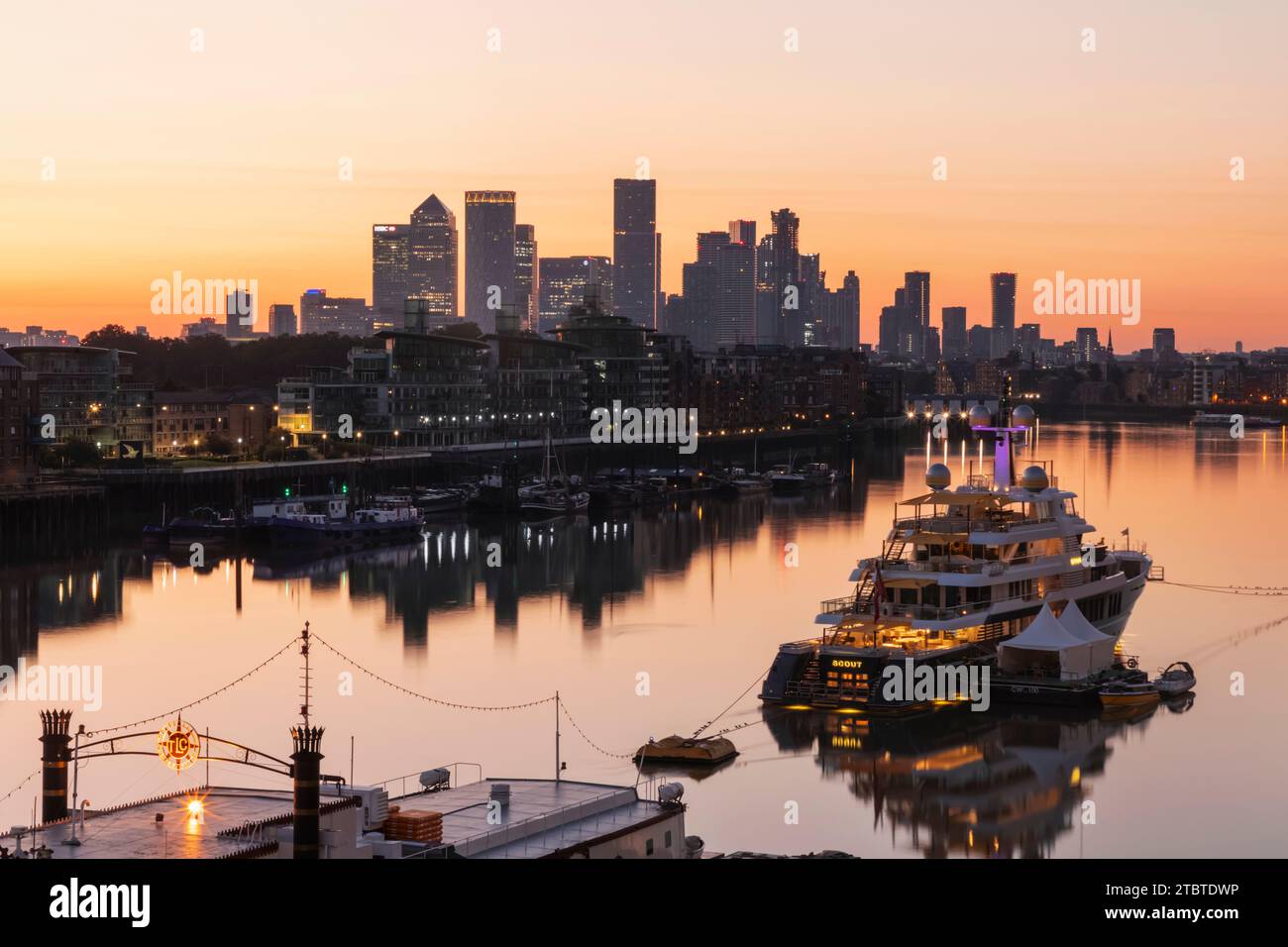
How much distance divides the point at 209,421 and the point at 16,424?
70.1 ft

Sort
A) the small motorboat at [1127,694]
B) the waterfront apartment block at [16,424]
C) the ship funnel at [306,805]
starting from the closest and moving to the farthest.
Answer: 1. the ship funnel at [306,805]
2. the small motorboat at [1127,694]
3. the waterfront apartment block at [16,424]

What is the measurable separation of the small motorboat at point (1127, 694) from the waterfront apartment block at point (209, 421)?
56284 mm

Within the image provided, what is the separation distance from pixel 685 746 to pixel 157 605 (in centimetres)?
2021

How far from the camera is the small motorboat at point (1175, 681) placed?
30.8 meters

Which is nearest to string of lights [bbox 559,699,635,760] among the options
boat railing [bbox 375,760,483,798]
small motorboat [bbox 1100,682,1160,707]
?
boat railing [bbox 375,760,483,798]

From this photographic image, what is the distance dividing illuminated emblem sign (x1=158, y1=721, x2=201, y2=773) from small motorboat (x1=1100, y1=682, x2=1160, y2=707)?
16.8 m

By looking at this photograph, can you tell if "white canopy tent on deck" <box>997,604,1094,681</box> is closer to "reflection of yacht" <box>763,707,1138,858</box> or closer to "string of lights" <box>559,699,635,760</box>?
"reflection of yacht" <box>763,707,1138,858</box>

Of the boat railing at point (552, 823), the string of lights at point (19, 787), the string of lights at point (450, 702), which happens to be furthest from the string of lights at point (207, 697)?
the boat railing at point (552, 823)

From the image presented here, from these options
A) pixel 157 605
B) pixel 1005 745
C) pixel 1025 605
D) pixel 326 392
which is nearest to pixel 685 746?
pixel 1005 745

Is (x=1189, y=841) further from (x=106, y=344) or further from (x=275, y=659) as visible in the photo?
(x=106, y=344)

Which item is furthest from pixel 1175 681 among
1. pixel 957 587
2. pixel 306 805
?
pixel 306 805

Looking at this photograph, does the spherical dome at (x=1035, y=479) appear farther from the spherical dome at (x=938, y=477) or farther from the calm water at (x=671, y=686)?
the calm water at (x=671, y=686)

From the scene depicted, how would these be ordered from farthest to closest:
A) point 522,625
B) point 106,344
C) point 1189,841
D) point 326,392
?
1. point 106,344
2. point 326,392
3. point 522,625
4. point 1189,841
